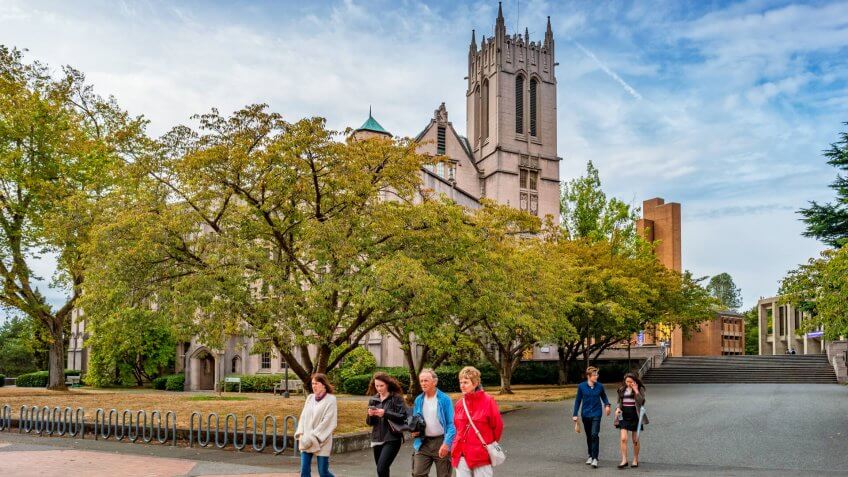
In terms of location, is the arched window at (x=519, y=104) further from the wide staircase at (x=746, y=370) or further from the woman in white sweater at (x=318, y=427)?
the woman in white sweater at (x=318, y=427)

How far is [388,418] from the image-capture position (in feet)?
29.2

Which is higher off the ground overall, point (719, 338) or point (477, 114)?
point (477, 114)

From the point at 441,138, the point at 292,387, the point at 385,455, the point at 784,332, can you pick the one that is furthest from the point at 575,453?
the point at 784,332

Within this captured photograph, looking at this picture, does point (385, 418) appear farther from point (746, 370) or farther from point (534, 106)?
point (534, 106)

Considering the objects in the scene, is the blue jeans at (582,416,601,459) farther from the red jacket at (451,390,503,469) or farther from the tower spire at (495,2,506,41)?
the tower spire at (495,2,506,41)

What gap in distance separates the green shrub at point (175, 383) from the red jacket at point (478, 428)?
139 ft

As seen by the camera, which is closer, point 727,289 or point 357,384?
point 357,384

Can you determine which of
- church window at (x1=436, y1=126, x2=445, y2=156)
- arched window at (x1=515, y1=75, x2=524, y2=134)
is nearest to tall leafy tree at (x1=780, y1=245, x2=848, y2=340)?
church window at (x1=436, y1=126, x2=445, y2=156)

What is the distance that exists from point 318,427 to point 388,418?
3.07 ft

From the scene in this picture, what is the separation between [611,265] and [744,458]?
27033 millimetres

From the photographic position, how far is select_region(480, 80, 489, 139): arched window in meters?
67.6

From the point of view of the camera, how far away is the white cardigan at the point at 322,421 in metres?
9.20

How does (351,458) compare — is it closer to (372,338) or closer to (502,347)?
(502,347)

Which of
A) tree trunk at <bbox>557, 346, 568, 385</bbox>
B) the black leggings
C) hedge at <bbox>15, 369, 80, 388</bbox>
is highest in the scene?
the black leggings
